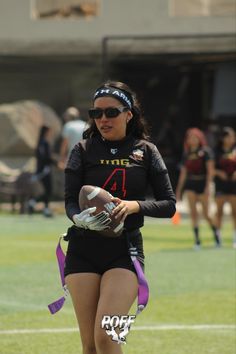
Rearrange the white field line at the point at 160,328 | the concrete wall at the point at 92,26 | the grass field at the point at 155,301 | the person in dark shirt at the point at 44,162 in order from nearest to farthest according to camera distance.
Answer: the grass field at the point at 155,301 < the white field line at the point at 160,328 < the person in dark shirt at the point at 44,162 < the concrete wall at the point at 92,26

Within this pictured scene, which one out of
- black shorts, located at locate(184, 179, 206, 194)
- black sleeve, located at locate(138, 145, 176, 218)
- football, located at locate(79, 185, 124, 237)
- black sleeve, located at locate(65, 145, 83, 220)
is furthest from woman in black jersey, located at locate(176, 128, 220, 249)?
football, located at locate(79, 185, 124, 237)

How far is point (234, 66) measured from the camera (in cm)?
3509

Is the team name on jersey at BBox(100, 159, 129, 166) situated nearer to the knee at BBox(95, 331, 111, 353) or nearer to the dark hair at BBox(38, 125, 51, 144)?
the knee at BBox(95, 331, 111, 353)

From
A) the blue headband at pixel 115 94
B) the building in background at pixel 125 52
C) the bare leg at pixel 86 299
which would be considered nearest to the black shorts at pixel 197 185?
the building in background at pixel 125 52

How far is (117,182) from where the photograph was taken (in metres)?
7.15

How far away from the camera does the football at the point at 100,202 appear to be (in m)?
6.84

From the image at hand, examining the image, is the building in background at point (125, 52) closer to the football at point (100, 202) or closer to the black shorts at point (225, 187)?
the black shorts at point (225, 187)

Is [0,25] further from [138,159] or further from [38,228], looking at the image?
[138,159]

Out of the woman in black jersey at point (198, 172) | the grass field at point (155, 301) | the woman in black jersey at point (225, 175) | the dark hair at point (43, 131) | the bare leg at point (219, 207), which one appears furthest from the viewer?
the dark hair at point (43, 131)

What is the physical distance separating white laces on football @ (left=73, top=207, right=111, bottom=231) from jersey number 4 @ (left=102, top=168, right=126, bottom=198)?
0.35 meters

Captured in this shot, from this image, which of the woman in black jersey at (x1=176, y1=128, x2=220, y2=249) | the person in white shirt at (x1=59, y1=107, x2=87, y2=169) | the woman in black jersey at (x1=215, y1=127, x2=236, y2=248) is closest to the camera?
the woman in black jersey at (x1=176, y1=128, x2=220, y2=249)

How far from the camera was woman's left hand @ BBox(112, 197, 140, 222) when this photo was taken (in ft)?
22.5

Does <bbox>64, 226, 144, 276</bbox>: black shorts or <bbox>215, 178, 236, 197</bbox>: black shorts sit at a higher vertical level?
<bbox>64, 226, 144, 276</bbox>: black shorts

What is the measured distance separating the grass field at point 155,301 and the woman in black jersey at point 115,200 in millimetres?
2852
